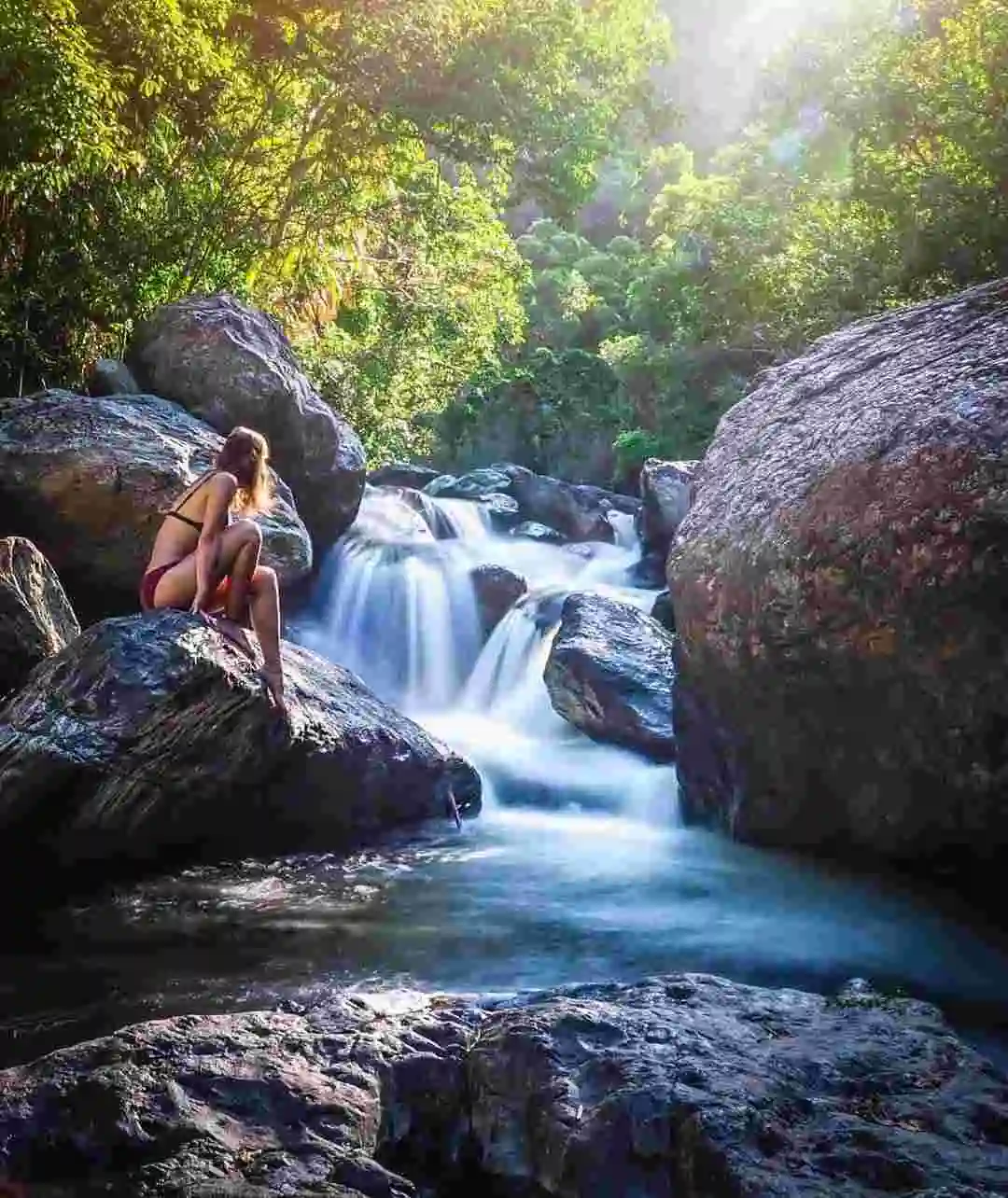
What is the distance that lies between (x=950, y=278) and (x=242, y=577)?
30.9ft

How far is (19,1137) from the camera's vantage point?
2.64 meters

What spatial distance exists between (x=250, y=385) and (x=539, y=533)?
779cm

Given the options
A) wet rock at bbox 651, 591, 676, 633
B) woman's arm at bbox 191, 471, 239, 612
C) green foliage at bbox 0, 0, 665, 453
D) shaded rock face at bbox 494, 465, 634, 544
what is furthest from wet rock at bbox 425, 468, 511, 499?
woman's arm at bbox 191, 471, 239, 612

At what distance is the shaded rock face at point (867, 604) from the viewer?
541cm

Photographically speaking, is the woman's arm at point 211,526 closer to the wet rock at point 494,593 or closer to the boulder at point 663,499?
the wet rock at point 494,593

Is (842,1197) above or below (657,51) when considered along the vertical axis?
below

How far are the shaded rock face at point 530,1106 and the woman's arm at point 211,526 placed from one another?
3.52 meters

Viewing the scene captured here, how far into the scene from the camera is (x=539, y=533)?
18531 millimetres

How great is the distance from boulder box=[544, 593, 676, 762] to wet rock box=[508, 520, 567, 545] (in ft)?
24.8

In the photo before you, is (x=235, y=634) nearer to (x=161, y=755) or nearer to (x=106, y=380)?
(x=161, y=755)

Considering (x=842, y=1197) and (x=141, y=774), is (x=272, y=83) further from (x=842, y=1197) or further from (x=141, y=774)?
(x=842, y=1197)

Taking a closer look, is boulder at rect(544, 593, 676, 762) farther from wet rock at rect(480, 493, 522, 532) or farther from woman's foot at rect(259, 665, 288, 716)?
wet rock at rect(480, 493, 522, 532)

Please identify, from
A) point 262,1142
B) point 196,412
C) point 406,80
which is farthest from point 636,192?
point 262,1142

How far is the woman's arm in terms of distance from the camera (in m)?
6.36
